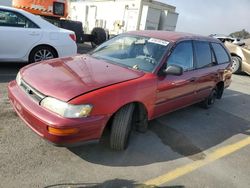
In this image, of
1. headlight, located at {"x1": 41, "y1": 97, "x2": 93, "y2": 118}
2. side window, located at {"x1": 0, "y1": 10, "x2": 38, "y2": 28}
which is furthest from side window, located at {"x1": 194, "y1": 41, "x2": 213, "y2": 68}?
side window, located at {"x1": 0, "y1": 10, "x2": 38, "y2": 28}

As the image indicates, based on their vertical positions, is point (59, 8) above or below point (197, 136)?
above

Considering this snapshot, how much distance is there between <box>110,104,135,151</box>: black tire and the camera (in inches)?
139

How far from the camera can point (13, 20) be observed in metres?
6.56

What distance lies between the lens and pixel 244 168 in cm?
391

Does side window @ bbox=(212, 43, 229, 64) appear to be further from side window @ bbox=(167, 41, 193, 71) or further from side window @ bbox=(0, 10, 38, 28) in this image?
side window @ bbox=(0, 10, 38, 28)

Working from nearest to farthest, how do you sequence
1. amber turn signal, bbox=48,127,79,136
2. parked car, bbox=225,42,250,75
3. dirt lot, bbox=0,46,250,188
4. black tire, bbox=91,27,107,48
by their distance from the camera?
amber turn signal, bbox=48,127,79,136
dirt lot, bbox=0,46,250,188
parked car, bbox=225,42,250,75
black tire, bbox=91,27,107,48

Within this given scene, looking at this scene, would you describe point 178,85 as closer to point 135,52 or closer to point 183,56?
point 183,56

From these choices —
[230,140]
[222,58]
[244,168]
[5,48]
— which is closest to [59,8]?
[5,48]

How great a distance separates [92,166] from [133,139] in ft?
3.30

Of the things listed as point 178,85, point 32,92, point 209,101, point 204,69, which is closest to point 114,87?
point 32,92

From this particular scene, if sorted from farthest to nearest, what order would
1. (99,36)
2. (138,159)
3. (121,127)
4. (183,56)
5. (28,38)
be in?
(99,36) < (28,38) < (183,56) < (138,159) < (121,127)

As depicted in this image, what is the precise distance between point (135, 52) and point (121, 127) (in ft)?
4.76

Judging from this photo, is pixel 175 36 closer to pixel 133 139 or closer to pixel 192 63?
pixel 192 63

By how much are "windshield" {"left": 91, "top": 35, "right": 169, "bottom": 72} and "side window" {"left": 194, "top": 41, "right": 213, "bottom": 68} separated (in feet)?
3.32
